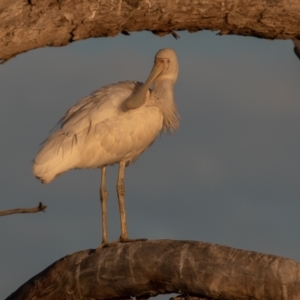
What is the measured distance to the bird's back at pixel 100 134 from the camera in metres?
9.75

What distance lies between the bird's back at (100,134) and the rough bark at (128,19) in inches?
122

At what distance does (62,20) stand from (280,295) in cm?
270

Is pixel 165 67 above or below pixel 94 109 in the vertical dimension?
above

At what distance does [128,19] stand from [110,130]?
12.8ft

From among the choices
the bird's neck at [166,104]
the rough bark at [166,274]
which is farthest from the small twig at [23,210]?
the bird's neck at [166,104]

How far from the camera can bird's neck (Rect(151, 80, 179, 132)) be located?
432 inches

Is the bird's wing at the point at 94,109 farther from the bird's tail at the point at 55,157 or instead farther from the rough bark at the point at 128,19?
the rough bark at the point at 128,19

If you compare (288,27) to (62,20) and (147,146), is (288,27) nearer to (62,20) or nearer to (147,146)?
(62,20)

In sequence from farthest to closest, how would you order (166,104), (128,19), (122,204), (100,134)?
(166,104), (122,204), (100,134), (128,19)

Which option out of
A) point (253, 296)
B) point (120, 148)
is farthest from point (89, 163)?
point (253, 296)

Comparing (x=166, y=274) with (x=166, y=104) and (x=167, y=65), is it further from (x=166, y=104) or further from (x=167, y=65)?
(x=167, y=65)

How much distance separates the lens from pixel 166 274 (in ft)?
25.0

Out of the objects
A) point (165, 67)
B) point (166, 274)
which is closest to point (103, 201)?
point (165, 67)

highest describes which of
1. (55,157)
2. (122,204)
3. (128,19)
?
(128,19)
